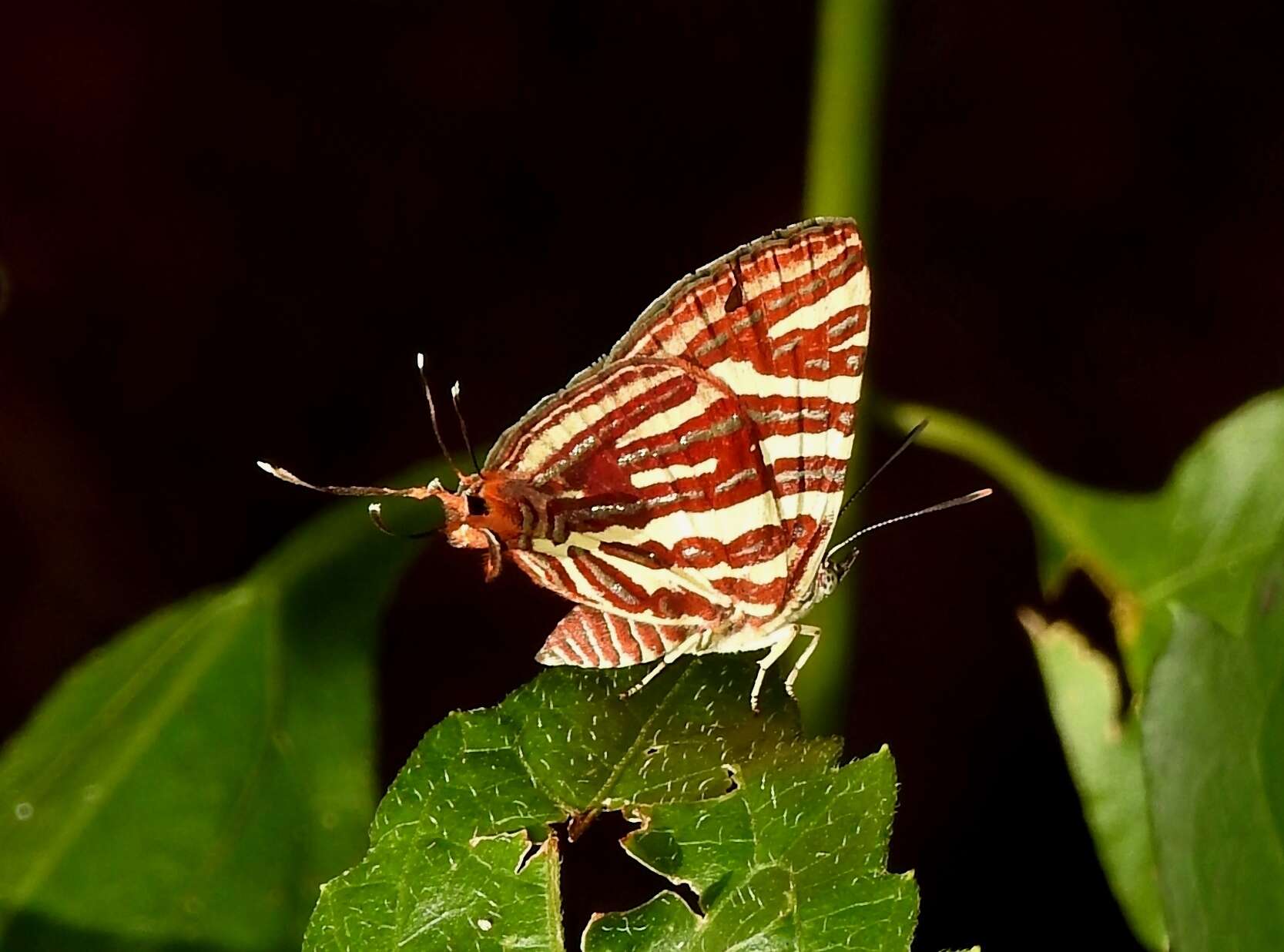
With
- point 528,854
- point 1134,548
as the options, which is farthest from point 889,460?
point 528,854

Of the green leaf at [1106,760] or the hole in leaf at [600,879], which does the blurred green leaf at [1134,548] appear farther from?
→ the hole in leaf at [600,879]

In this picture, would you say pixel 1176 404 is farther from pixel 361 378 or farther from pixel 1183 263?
pixel 361 378

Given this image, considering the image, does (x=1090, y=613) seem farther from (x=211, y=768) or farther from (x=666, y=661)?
(x=211, y=768)

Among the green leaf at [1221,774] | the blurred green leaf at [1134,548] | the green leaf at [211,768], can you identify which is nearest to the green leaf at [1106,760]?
the blurred green leaf at [1134,548]

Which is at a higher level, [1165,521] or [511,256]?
[511,256]

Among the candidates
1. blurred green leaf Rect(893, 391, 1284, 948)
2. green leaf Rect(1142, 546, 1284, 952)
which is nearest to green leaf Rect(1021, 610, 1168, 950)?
blurred green leaf Rect(893, 391, 1284, 948)

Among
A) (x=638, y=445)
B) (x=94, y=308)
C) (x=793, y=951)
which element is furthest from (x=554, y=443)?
(x=94, y=308)

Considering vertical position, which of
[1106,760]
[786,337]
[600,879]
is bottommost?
[600,879]
